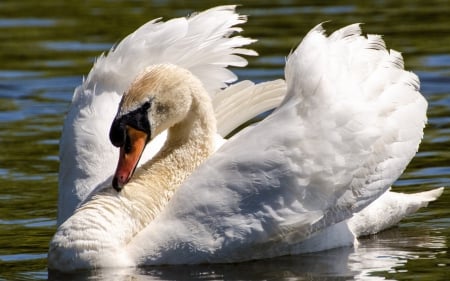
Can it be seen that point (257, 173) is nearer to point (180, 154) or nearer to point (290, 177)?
point (290, 177)

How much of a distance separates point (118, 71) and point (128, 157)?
1.07 meters

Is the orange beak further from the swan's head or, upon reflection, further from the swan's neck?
the swan's neck

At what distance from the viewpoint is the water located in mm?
10602

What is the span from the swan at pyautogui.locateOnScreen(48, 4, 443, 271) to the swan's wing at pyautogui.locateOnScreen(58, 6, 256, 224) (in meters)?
0.32


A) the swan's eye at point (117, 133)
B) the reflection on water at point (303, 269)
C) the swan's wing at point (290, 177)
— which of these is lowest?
the reflection on water at point (303, 269)

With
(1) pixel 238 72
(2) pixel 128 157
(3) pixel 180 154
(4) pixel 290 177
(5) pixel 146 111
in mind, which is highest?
(1) pixel 238 72

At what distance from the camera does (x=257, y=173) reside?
10.6 m

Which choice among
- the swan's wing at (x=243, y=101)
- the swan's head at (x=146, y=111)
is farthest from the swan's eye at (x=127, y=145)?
the swan's wing at (x=243, y=101)

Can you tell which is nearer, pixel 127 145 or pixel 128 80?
pixel 127 145

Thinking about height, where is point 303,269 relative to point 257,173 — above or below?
below

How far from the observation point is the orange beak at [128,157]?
1078cm

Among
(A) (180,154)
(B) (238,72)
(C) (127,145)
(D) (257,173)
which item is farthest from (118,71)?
(B) (238,72)

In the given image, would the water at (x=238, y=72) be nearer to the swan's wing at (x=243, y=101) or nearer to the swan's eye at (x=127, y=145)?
the swan's eye at (x=127, y=145)

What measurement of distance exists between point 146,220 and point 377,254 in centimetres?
170
